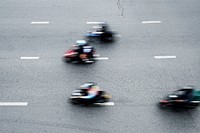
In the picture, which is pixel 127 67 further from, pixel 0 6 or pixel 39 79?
pixel 0 6

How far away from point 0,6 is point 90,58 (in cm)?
645

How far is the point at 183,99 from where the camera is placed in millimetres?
12578

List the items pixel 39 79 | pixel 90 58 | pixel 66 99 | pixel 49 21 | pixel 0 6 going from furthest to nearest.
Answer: pixel 0 6 → pixel 49 21 → pixel 90 58 → pixel 39 79 → pixel 66 99

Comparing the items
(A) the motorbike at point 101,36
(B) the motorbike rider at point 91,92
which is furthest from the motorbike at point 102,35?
(B) the motorbike rider at point 91,92

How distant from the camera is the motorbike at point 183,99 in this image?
41.2ft

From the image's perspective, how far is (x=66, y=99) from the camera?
13.1 meters

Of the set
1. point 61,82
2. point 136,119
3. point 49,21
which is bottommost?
point 136,119

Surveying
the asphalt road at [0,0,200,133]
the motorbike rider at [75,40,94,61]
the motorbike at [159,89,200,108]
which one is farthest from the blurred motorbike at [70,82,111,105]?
the motorbike rider at [75,40,94,61]

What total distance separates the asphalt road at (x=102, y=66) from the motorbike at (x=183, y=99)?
27cm

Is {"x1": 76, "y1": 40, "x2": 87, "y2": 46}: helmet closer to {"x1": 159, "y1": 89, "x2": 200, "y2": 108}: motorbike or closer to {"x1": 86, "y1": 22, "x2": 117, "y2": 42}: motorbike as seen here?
→ {"x1": 86, "y1": 22, "x2": 117, "y2": 42}: motorbike

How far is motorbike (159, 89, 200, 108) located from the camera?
12.6 m

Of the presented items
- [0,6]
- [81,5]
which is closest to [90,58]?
[81,5]

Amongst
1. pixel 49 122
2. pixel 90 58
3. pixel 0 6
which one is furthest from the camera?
pixel 0 6

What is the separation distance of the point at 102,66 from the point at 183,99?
11.7ft
